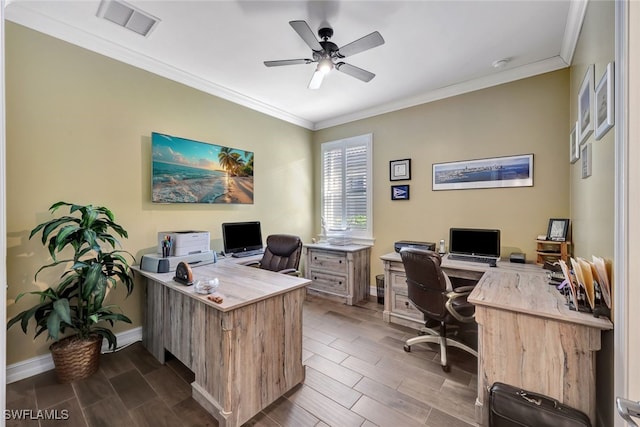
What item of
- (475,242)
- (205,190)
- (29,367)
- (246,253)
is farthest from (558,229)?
(29,367)

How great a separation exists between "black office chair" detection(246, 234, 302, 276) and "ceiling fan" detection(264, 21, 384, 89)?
5.57ft

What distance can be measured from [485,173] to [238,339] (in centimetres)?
316

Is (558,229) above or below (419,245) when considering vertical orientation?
above

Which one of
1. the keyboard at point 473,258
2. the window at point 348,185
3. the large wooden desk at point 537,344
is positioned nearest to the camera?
the large wooden desk at point 537,344

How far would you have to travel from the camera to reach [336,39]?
7.97ft

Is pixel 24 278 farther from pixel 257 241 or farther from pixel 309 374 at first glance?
pixel 309 374

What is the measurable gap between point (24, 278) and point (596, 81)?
14.1ft

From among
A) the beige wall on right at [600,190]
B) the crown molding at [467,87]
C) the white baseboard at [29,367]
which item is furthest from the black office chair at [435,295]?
the white baseboard at [29,367]

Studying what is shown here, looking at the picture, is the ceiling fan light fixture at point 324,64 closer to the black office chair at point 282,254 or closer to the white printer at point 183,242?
the black office chair at point 282,254

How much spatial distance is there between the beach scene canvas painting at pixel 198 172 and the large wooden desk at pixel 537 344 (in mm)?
2929

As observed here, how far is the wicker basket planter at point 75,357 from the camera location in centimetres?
202

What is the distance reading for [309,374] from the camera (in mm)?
2168

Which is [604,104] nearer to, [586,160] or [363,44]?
[586,160]

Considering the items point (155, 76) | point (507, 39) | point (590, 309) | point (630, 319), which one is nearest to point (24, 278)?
point (155, 76)
